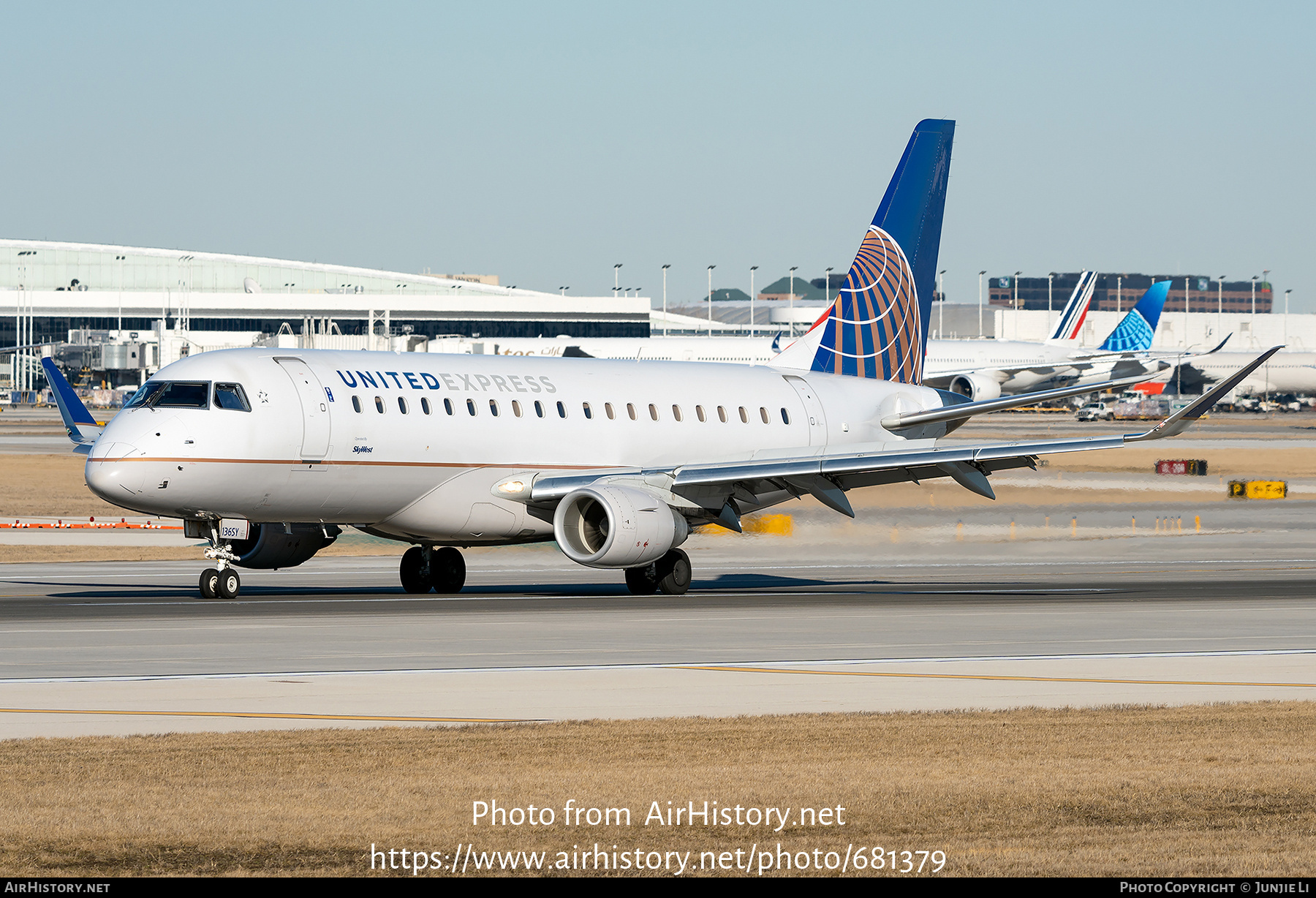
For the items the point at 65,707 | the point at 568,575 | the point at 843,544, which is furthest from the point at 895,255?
the point at 65,707

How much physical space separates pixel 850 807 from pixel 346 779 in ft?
11.9

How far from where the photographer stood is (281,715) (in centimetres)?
1594

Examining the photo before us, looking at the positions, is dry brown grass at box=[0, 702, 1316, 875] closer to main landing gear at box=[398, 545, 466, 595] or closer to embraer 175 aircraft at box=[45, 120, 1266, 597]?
embraer 175 aircraft at box=[45, 120, 1266, 597]

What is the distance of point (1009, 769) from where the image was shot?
13055 millimetres

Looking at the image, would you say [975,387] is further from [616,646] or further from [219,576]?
[616,646]

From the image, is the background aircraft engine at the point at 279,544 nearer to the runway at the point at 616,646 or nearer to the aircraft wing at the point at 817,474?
the runway at the point at 616,646

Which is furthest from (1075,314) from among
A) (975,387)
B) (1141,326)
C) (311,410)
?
(311,410)

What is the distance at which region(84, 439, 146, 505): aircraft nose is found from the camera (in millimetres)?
27672

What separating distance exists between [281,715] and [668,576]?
16865mm

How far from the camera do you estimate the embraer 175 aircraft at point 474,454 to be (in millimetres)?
28750

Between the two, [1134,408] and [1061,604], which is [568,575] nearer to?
[1061,604]

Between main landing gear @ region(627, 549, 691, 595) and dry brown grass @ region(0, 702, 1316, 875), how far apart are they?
53.7 feet

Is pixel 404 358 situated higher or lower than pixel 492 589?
higher

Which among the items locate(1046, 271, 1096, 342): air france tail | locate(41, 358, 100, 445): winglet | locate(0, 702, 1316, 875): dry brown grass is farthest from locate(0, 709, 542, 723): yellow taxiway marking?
locate(1046, 271, 1096, 342): air france tail
